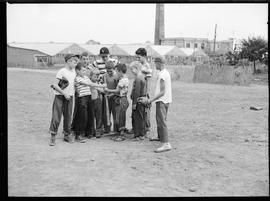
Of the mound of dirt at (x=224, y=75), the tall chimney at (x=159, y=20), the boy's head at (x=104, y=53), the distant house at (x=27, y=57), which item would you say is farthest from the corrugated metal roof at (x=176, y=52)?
the boy's head at (x=104, y=53)

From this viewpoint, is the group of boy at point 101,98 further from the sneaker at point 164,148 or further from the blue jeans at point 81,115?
the sneaker at point 164,148

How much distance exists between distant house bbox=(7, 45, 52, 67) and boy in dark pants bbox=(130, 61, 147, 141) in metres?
40.8

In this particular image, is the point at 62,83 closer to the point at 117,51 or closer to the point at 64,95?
the point at 64,95

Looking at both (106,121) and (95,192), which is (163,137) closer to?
(106,121)

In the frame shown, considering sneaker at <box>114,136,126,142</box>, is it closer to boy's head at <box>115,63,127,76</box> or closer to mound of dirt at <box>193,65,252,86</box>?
boy's head at <box>115,63,127,76</box>

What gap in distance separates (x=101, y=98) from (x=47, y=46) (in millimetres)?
53962

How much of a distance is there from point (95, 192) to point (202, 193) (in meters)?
1.18

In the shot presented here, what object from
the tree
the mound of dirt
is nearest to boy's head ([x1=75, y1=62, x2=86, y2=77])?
the mound of dirt

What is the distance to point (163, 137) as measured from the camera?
20.1 feet

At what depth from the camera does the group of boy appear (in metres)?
6.55

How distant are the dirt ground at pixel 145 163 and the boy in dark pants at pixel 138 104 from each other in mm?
270

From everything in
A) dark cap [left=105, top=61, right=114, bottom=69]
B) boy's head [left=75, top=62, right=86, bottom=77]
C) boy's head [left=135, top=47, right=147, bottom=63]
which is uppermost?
boy's head [left=135, top=47, right=147, bottom=63]

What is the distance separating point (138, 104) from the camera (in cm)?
694
